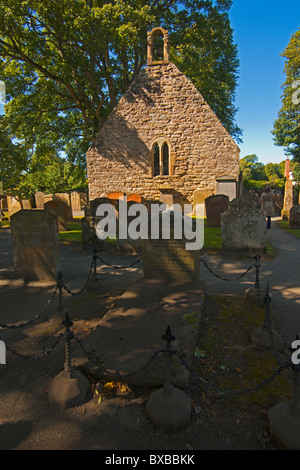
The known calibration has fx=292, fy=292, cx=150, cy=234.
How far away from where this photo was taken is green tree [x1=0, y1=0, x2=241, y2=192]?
55.5ft

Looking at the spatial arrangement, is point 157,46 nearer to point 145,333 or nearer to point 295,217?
point 295,217

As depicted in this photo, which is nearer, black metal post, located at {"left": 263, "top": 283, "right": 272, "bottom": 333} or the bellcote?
black metal post, located at {"left": 263, "top": 283, "right": 272, "bottom": 333}

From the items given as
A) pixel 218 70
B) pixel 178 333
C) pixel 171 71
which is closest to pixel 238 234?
pixel 178 333

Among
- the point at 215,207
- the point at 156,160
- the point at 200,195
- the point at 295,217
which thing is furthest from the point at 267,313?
the point at 156,160

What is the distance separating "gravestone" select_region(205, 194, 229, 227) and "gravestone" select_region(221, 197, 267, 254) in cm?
480

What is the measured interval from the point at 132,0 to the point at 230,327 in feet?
70.8

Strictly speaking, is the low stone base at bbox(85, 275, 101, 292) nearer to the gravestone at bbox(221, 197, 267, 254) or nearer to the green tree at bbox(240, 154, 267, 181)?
the gravestone at bbox(221, 197, 267, 254)

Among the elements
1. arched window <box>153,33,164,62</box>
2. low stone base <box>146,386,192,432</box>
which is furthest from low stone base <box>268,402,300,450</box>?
arched window <box>153,33,164,62</box>

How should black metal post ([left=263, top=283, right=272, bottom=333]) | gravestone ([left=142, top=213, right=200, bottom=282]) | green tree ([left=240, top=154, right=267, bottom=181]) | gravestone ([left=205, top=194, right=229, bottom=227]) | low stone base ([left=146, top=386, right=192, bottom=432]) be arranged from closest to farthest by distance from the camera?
1. low stone base ([left=146, top=386, right=192, bottom=432])
2. black metal post ([left=263, top=283, right=272, bottom=333])
3. gravestone ([left=142, top=213, right=200, bottom=282])
4. gravestone ([left=205, top=194, right=229, bottom=227])
5. green tree ([left=240, top=154, right=267, bottom=181])

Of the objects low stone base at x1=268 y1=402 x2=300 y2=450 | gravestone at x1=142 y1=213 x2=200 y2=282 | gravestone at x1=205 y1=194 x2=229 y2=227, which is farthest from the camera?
gravestone at x1=205 y1=194 x2=229 y2=227

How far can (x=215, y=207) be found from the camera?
15.3 m

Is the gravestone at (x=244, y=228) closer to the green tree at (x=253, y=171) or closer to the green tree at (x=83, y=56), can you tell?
the green tree at (x=83, y=56)

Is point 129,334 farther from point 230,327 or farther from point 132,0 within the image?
point 132,0

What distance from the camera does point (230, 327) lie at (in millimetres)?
5180
